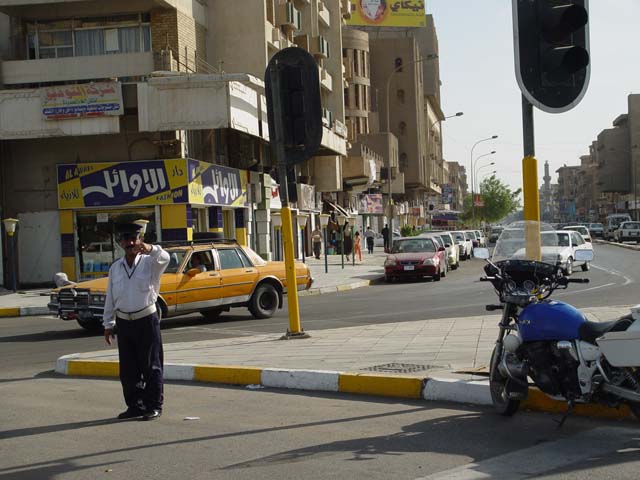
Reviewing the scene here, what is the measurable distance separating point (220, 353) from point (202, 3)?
85.1ft

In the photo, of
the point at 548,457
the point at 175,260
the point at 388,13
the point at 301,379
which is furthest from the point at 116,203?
the point at 388,13

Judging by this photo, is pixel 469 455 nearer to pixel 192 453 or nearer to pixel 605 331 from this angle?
pixel 605 331

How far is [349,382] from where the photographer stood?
9086 mm

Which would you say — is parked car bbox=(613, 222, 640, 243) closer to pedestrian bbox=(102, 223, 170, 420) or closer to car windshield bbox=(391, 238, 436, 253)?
car windshield bbox=(391, 238, 436, 253)

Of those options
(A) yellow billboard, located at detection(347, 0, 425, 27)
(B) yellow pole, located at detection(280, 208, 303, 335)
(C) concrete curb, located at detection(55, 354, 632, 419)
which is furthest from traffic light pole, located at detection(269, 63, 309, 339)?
(A) yellow billboard, located at detection(347, 0, 425, 27)

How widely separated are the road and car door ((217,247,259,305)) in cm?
716

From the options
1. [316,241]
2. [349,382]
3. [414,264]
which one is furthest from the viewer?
[316,241]

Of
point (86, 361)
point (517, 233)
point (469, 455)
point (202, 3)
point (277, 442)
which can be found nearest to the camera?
point (469, 455)

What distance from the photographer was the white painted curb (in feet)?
30.2

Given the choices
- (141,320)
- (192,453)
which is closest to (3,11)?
(141,320)

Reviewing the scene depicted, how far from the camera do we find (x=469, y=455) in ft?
20.3

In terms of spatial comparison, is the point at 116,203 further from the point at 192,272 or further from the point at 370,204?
the point at 370,204

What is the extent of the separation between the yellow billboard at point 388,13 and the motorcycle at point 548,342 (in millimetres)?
100283

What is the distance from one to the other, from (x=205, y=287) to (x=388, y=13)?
311 ft
